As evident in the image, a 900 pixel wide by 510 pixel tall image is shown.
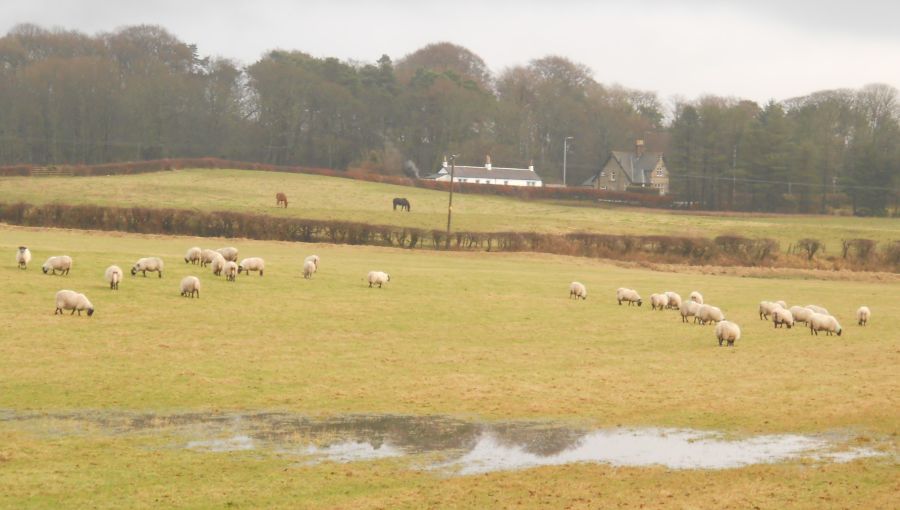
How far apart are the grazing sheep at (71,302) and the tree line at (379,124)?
9927 cm

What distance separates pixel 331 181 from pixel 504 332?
83.2 metres

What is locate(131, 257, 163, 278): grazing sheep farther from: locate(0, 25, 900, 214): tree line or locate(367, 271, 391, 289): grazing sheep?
locate(0, 25, 900, 214): tree line

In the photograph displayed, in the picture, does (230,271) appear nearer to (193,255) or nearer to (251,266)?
(251,266)

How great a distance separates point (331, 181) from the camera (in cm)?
11362

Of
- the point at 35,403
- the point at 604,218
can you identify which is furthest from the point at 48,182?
the point at 35,403

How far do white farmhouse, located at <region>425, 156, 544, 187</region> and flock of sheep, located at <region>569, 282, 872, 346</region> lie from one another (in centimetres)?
9636

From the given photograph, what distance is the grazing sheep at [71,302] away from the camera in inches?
1160

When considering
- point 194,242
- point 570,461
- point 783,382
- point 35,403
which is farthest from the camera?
point 194,242

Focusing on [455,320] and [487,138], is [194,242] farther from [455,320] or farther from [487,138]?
[487,138]

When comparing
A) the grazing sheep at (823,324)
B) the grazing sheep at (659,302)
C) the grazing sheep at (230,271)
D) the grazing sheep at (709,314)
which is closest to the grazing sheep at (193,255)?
the grazing sheep at (230,271)

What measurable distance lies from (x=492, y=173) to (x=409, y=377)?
118745mm

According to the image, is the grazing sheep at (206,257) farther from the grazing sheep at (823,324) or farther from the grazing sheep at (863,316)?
the grazing sheep at (863,316)

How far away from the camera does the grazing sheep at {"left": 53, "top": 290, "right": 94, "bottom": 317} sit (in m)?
29.5

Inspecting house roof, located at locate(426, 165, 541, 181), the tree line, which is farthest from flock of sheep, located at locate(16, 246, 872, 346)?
house roof, located at locate(426, 165, 541, 181)
